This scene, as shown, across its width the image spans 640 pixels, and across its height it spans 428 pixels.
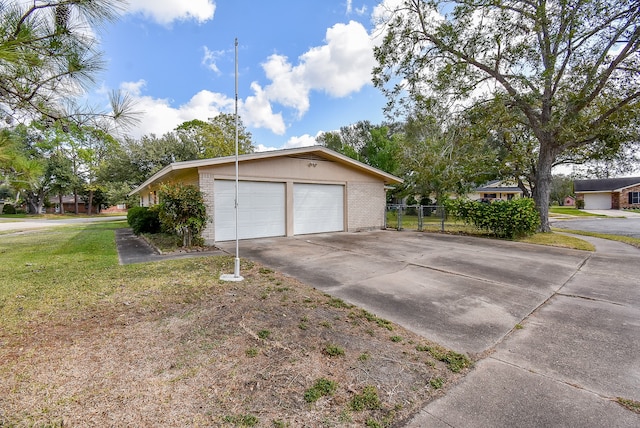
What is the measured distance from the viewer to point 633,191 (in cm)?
3525

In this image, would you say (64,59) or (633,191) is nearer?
(64,59)

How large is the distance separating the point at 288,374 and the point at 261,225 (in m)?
8.13

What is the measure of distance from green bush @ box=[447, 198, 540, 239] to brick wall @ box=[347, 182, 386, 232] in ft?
13.4

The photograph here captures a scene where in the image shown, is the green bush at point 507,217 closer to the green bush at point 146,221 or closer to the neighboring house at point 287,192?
the neighboring house at point 287,192

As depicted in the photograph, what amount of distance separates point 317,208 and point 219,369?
953 centimetres

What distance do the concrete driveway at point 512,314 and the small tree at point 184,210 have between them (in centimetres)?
157

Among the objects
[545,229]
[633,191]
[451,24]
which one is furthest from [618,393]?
A: [633,191]

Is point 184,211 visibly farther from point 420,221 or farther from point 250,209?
point 420,221

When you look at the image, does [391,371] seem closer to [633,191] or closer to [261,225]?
[261,225]

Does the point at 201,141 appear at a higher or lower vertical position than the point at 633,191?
higher

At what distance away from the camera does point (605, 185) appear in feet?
122

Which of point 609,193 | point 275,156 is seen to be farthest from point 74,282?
point 609,193

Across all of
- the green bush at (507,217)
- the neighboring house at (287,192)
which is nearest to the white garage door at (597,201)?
the green bush at (507,217)

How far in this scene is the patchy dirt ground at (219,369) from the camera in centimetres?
195
